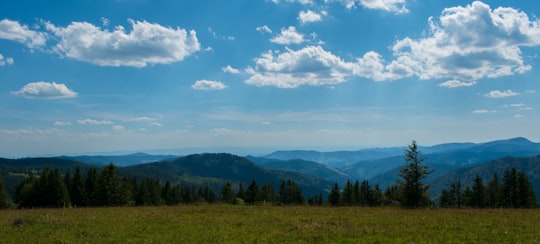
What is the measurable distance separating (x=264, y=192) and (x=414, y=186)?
223 ft

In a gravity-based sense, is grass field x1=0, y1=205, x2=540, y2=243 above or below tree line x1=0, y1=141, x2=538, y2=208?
above

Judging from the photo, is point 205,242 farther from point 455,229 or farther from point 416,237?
point 455,229

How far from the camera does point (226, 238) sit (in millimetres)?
18016

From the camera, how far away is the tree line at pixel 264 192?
36625mm

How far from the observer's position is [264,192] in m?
101

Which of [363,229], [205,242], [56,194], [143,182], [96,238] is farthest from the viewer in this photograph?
[143,182]

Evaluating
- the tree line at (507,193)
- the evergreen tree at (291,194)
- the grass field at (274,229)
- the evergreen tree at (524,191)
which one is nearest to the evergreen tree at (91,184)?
the evergreen tree at (291,194)

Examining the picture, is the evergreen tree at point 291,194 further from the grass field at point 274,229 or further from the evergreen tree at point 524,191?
the grass field at point 274,229

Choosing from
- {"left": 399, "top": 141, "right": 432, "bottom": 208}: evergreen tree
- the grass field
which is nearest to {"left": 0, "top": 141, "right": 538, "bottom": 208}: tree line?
{"left": 399, "top": 141, "right": 432, "bottom": 208}: evergreen tree

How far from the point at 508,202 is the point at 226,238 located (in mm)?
79517

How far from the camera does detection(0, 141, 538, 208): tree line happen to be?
3662 centimetres

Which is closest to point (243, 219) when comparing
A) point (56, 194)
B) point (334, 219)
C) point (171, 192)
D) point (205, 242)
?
point (334, 219)

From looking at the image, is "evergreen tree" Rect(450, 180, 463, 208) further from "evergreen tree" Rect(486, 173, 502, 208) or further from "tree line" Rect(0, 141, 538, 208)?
"evergreen tree" Rect(486, 173, 502, 208)

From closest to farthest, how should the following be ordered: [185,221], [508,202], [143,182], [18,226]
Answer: [18,226] → [185,221] → [508,202] → [143,182]
